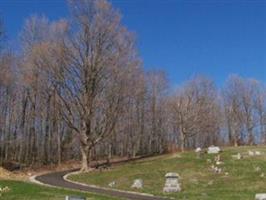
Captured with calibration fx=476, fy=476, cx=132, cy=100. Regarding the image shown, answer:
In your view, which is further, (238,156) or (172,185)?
(238,156)

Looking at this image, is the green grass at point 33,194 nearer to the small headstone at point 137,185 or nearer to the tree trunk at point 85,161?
the small headstone at point 137,185

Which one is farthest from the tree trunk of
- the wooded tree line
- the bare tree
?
the bare tree

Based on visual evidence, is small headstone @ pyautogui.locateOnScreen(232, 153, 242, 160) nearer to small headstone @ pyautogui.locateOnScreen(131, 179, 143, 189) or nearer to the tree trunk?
the tree trunk

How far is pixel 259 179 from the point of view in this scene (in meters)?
30.6

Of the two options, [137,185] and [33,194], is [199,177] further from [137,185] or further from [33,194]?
[33,194]

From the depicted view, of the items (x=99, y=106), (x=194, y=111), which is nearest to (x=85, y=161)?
(x=99, y=106)

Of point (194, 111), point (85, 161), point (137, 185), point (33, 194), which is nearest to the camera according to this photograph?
point (33, 194)

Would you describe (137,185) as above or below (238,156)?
below

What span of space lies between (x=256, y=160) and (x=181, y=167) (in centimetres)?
619

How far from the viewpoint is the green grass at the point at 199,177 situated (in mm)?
26453

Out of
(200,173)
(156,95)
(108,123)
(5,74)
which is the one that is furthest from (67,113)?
(156,95)

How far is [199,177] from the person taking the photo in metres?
32.8

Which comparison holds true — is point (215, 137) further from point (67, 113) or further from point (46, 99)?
point (67, 113)

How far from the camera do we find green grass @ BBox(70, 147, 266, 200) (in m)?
26.5
